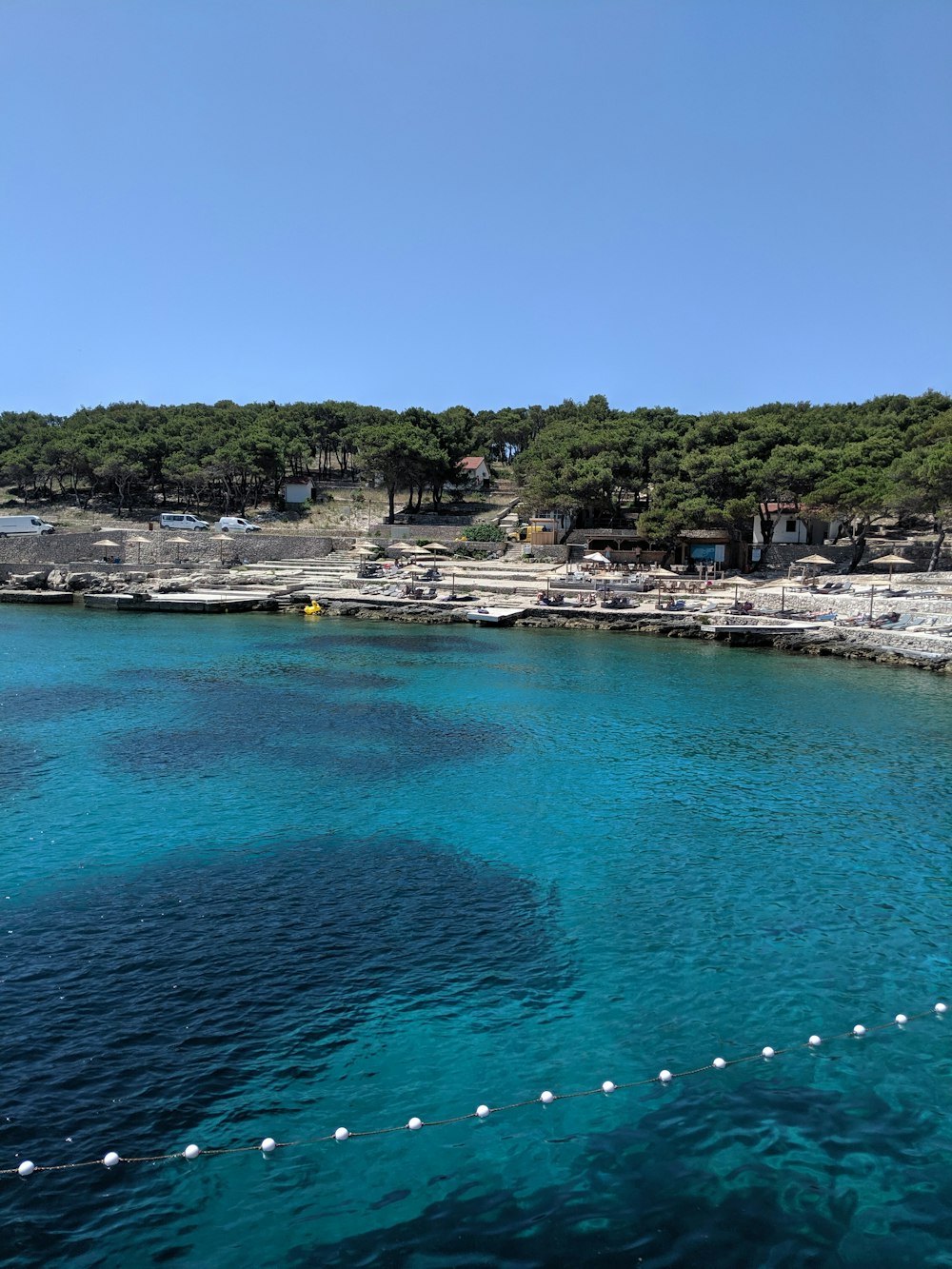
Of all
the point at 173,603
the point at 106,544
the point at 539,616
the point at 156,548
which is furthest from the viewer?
the point at 156,548

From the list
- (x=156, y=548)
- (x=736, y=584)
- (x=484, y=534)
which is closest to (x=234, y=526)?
(x=156, y=548)

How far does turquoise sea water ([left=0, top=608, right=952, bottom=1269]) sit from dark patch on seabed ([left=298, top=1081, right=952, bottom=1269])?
0.03 m

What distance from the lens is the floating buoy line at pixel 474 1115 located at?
28.3 ft

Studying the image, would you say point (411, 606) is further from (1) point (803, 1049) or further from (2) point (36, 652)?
(1) point (803, 1049)

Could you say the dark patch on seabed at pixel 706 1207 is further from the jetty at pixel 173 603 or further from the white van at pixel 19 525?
the white van at pixel 19 525

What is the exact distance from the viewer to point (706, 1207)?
8.29 metres

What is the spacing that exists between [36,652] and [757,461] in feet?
156

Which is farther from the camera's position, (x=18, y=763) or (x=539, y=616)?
(x=539, y=616)

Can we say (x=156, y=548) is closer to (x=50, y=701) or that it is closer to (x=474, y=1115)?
(x=50, y=701)

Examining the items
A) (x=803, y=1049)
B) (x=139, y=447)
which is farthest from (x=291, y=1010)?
(x=139, y=447)

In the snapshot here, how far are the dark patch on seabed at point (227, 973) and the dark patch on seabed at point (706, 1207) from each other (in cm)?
244

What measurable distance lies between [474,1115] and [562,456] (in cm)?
6276

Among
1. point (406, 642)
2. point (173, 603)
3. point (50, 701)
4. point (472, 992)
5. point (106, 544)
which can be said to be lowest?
point (472, 992)

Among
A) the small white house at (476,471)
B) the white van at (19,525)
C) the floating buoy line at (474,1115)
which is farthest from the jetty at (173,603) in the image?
the floating buoy line at (474,1115)
